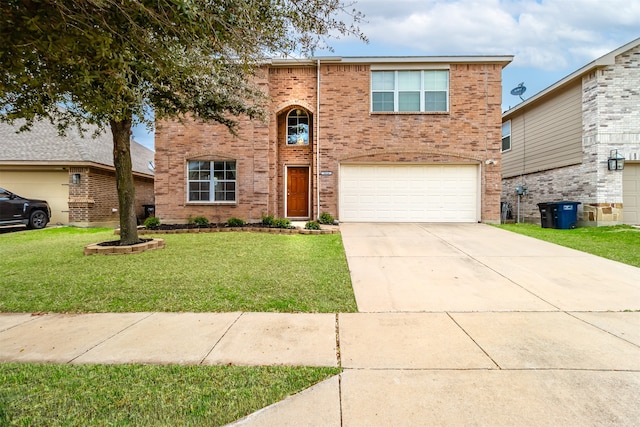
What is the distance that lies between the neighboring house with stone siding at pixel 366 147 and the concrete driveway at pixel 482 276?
147 inches

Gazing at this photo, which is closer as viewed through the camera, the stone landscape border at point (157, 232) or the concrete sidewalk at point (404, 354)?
the concrete sidewalk at point (404, 354)

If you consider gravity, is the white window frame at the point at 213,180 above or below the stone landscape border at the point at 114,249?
above

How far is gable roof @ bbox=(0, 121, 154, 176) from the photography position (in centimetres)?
1319

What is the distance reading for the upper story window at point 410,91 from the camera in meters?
12.2

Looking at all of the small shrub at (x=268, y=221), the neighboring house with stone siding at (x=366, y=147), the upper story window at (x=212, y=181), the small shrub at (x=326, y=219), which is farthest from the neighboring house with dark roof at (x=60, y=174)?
the small shrub at (x=326, y=219)

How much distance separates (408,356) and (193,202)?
11200 millimetres

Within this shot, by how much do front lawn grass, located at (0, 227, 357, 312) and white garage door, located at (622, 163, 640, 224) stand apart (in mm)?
10865

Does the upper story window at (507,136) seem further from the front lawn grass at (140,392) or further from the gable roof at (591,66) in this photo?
the front lawn grass at (140,392)

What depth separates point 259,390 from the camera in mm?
2244

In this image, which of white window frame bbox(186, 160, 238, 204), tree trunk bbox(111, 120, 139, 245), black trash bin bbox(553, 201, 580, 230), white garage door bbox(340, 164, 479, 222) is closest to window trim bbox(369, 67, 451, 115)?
white garage door bbox(340, 164, 479, 222)

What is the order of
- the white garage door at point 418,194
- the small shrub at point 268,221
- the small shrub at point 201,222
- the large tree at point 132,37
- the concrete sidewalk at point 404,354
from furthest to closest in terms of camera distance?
the white garage door at point 418,194 < the small shrub at point 201,222 < the small shrub at point 268,221 < the large tree at point 132,37 < the concrete sidewalk at point 404,354

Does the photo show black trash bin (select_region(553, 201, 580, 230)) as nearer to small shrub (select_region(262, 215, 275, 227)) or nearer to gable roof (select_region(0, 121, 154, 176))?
small shrub (select_region(262, 215, 275, 227))

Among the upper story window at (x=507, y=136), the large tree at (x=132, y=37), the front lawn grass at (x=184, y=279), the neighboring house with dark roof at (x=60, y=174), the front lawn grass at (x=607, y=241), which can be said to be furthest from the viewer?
the upper story window at (x=507, y=136)

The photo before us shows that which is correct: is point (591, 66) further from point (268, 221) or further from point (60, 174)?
point (60, 174)
